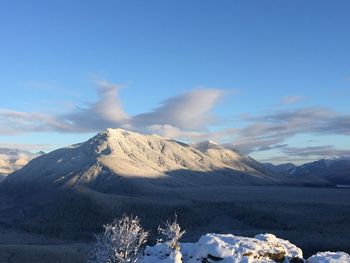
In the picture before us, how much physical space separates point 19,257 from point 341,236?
4620 inches

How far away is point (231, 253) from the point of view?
49594 mm

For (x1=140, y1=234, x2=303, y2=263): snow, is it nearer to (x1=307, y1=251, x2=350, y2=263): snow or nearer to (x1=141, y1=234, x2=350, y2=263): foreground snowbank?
(x1=141, y1=234, x2=350, y2=263): foreground snowbank

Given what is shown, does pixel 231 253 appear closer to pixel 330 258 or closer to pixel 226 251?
pixel 226 251

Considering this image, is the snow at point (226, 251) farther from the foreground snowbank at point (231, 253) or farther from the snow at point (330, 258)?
the snow at point (330, 258)

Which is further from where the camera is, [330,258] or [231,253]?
[330,258]

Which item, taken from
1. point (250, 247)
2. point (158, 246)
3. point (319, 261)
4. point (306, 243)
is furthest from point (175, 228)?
point (306, 243)

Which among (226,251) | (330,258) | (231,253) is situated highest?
(226,251)

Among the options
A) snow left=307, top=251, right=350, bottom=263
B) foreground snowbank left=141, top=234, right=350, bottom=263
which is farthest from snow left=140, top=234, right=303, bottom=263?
snow left=307, top=251, right=350, bottom=263

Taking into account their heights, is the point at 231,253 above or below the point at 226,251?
below

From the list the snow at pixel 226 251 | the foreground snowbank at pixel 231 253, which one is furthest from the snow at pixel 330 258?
the snow at pixel 226 251

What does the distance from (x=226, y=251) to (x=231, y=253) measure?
0.56m

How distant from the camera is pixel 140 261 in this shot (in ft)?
178

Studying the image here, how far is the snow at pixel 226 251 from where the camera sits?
4947 centimetres

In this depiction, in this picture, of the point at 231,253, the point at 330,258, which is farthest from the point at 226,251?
the point at 330,258
